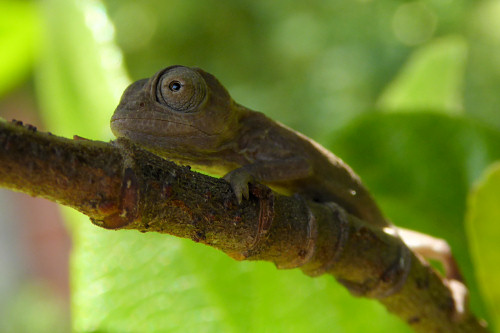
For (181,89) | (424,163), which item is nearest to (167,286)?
(181,89)

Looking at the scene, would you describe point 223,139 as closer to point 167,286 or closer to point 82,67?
point 167,286

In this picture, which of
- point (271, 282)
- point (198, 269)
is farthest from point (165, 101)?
point (271, 282)

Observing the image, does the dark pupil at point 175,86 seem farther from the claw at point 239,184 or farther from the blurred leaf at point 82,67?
the blurred leaf at point 82,67

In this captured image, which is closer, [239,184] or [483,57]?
[239,184]

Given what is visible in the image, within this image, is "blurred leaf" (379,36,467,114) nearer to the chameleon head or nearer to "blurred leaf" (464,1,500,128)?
the chameleon head

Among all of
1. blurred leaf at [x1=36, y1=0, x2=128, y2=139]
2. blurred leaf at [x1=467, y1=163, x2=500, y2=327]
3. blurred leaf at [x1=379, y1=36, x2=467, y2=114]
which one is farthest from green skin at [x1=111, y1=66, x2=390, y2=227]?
blurred leaf at [x1=379, y1=36, x2=467, y2=114]
